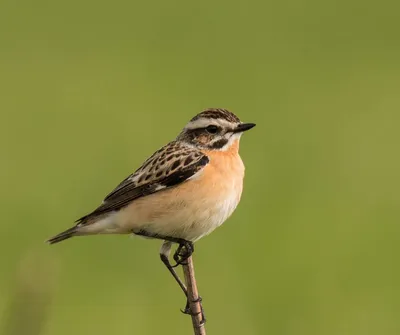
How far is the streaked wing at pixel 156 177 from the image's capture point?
5.80 m

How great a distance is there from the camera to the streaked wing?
5.80 metres

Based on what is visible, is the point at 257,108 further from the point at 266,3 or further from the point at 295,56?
the point at 266,3

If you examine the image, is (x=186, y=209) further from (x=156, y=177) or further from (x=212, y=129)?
(x=212, y=129)

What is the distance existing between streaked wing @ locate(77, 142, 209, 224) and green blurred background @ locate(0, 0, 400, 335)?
50cm

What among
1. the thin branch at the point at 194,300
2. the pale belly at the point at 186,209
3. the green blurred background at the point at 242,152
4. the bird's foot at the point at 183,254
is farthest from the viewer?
the green blurred background at the point at 242,152

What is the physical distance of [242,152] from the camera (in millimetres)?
13984

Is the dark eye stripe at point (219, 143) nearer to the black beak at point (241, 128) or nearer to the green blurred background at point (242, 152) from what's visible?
the black beak at point (241, 128)

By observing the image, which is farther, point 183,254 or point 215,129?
point 215,129

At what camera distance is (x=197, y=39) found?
71.4 ft

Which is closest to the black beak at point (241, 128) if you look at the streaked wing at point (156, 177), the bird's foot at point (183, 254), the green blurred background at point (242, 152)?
the streaked wing at point (156, 177)

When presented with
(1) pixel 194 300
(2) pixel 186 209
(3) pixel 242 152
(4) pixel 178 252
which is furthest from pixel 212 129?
(3) pixel 242 152

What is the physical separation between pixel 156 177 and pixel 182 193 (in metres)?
0.22

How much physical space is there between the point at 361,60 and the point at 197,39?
351 cm

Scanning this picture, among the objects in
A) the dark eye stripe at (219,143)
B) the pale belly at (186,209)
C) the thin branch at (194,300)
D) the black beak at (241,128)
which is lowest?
the thin branch at (194,300)
